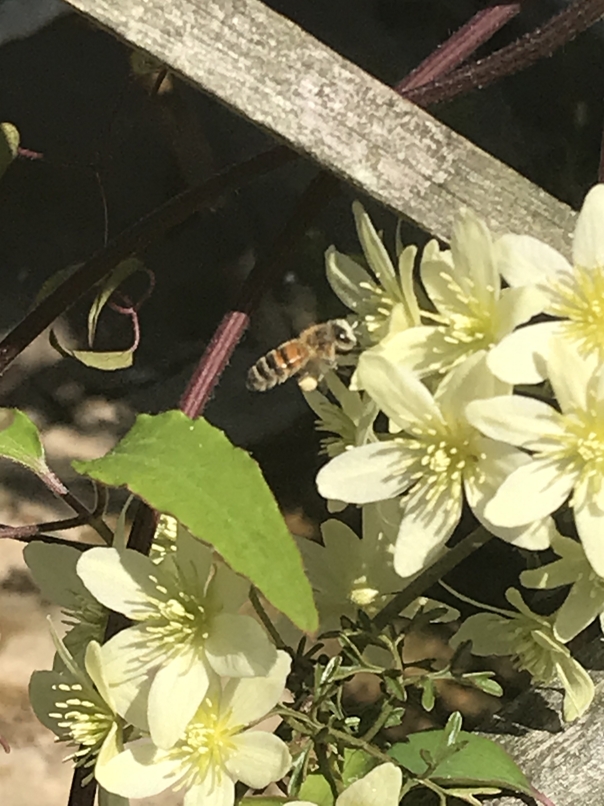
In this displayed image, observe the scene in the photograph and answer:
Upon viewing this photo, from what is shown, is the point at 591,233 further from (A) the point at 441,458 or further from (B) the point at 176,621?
(B) the point at 176,621

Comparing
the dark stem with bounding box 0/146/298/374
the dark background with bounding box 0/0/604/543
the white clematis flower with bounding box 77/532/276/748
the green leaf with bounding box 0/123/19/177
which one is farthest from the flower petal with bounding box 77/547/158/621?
the dark background with bounding box 0/0/604/543

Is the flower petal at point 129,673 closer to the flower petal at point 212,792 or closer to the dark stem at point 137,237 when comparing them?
the flower petal at point 212,792

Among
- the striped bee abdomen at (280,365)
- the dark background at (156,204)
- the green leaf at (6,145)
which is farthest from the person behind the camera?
the dark background at (156,204)

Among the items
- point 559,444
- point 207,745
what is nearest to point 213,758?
point 207,745

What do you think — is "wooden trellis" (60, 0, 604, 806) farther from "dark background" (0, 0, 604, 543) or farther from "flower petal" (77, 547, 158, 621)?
"dark background" (0, 0, 604, 543)

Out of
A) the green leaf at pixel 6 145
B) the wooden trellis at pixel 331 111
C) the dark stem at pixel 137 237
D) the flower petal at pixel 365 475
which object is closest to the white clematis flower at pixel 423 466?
the flower petal at pixel 365 475

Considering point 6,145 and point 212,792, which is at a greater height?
point 6,145

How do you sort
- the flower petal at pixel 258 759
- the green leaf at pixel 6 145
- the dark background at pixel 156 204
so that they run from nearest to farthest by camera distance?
the flower petal at pixel 258 759, the green leaf at pixel 6 145, the dark background at pixel 156 204
